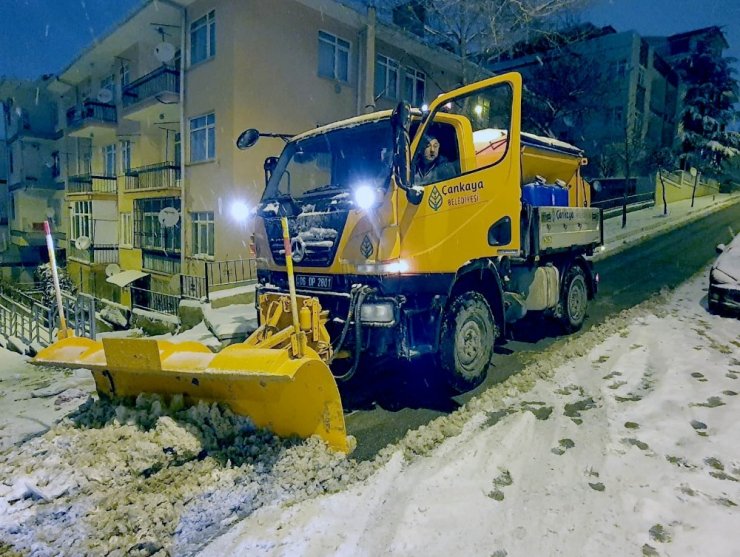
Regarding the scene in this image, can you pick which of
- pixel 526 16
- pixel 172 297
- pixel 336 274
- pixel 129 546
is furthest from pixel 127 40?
pixel 129 546

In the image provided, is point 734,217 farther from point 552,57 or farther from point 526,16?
point 526,16

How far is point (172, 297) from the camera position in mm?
15148

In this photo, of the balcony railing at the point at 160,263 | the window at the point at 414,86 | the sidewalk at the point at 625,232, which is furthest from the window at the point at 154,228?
the window at the point at 414,86

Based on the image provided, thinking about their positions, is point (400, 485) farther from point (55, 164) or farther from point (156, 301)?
point (55, 164)

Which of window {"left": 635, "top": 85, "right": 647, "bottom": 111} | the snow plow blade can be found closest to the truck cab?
the snow plow blade

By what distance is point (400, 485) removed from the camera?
3.18 metres

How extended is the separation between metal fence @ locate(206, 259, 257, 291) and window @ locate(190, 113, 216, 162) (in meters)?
3.36

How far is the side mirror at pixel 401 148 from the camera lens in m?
4.04

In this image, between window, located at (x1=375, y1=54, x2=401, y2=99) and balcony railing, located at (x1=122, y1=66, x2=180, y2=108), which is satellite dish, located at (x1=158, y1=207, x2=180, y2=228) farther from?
window, located at (x1=375, y1=54, x2=401, y2=99)

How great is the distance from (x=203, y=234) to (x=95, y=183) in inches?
462

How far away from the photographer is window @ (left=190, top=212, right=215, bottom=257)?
14484 mm

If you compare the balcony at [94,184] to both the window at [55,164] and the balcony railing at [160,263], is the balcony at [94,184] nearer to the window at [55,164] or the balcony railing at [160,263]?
the balcony railing at [160,263]

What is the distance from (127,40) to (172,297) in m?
11.1

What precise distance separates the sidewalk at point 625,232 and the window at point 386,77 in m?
9.91
